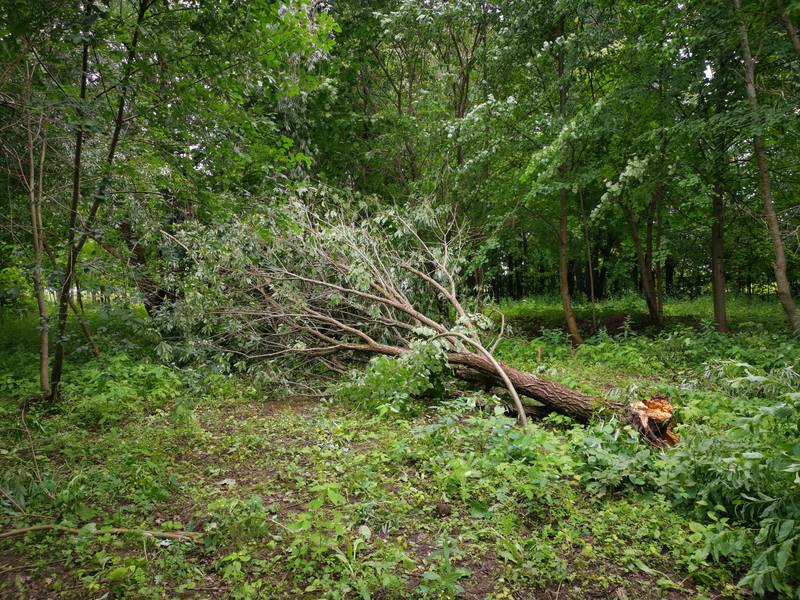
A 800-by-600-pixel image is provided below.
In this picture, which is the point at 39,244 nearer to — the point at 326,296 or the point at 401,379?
the point at 326,296

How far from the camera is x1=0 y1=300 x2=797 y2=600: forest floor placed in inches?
93.6

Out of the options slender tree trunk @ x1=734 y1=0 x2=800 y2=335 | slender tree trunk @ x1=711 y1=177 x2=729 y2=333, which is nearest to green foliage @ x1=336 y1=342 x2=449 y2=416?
slender tree trunk @ x1=734 y1=0 x2=800 y2=335

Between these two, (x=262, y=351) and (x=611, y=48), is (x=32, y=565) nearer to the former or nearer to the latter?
(x=262, y=351)

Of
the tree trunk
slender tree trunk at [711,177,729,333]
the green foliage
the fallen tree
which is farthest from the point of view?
slender tree trunk at [711,177,729,333]

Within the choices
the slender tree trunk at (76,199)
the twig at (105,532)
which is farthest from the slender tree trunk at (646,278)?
the twig at (105,532)

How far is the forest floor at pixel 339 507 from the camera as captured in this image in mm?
2377

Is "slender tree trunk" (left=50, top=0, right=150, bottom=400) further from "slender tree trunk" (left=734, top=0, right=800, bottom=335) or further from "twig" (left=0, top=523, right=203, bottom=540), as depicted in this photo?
"slender tree trunk" (left=734, top=0, right=800, bottom=335)

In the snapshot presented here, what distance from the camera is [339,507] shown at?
3.08 m

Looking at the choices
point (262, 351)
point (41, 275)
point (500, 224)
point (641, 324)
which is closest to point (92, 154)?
point (41, 275)

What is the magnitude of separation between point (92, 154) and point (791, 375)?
775 centimetres

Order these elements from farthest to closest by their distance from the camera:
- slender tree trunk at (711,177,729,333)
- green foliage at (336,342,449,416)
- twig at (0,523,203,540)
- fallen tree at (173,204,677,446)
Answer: slender tree trunk at (711,177,729,333)
fallen tree at (173,204,677,446)
green foliage at (336,342,449,416)
twig at (0,523,203,540)

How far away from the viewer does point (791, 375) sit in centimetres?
334

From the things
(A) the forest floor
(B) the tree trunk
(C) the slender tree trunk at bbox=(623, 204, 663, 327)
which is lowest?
(A) the forest floor

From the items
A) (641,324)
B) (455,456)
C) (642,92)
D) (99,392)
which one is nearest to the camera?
(455,456)
